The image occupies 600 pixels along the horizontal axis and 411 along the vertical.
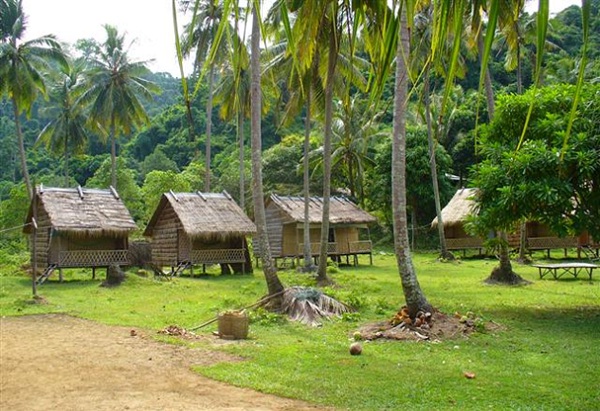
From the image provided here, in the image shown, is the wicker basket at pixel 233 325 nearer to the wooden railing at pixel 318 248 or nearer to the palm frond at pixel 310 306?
the palm frond at pixel 310 306

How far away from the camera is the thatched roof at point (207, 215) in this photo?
930 inches

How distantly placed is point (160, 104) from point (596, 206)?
59209 mm

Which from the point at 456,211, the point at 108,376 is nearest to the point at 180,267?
the point at 456,211

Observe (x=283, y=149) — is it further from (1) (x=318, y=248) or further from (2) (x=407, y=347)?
(2) (x=407, y=347)

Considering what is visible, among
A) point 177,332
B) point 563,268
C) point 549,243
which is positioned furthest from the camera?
point 549,243

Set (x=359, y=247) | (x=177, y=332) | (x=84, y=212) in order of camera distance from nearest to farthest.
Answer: (x=177, y=332) < (x=84, y=212) < (x=359, y=247)

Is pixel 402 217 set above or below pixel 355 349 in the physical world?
→ above

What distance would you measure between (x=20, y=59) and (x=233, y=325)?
21.7 meters

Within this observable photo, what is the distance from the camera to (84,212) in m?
23.2

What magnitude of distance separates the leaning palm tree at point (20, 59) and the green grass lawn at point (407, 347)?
1160 centimetres

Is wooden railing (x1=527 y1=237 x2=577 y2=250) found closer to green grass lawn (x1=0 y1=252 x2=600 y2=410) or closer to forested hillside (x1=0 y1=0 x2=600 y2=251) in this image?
forested hillside (x1=0 y1=0 x2=600 y2=251)

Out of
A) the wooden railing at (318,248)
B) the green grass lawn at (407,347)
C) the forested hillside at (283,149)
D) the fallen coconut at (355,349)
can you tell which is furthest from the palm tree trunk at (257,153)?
the wooden railing at (318,248)

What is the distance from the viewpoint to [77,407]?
6.29 m

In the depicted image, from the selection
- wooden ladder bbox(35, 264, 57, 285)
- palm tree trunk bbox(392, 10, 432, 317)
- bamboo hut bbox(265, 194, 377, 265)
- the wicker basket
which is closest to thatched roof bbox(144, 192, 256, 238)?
bamboo hut bbox(265, 194, 377, 265)
